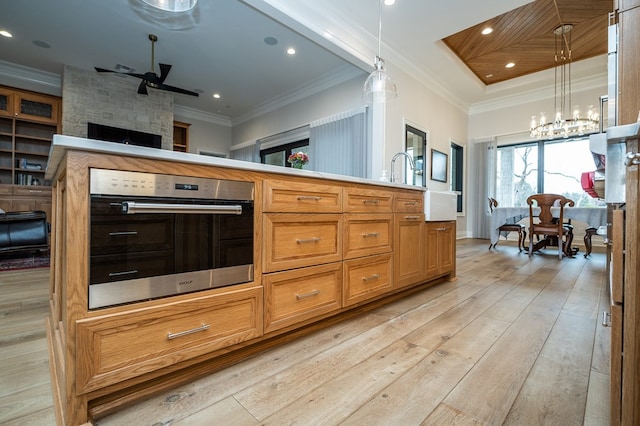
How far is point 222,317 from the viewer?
1131 millimetres

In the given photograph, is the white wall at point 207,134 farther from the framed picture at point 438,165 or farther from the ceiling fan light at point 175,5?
the ceiling fan light at point 175,5

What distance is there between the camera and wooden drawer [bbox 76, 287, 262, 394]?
0.86m

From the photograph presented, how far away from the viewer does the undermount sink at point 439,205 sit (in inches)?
90.6

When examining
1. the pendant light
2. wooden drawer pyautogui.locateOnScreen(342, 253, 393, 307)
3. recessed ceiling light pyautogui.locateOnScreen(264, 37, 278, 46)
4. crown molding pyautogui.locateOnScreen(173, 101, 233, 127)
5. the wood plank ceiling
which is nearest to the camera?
wooden drawer pyautogui.locateOnScreen(342, 253, 393, 307)

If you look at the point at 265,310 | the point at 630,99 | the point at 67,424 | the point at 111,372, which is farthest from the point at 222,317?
the point at 630,99

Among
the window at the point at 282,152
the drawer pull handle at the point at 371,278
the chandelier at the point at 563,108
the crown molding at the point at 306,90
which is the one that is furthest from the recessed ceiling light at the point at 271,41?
the chandelier at the point at 563,108

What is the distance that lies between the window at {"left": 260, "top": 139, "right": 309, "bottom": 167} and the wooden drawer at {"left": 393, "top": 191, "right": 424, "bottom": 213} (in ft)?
11.6

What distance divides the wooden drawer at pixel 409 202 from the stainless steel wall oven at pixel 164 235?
46.0 inches

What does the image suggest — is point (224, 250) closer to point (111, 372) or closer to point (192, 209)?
point (192, 209)

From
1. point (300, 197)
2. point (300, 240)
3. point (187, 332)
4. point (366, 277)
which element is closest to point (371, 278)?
point (366, 277)

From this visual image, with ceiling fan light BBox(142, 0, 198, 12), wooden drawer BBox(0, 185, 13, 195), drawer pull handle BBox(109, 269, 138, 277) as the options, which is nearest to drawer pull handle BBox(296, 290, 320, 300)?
drawer pull handle BBox(109, 269, 138, 277)

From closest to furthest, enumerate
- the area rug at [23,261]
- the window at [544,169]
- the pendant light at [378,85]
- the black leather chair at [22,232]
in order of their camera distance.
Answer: the pendant light at [378,85] < the area rug at [23,261] < the black leather chair at [22,232] < the window at [544,169]

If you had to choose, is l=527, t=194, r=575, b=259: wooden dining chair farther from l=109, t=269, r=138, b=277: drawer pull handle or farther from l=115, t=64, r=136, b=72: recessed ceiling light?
l=115, t=64, r=136, b=72: recessed ceiling light

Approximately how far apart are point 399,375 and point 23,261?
450 centimetres
